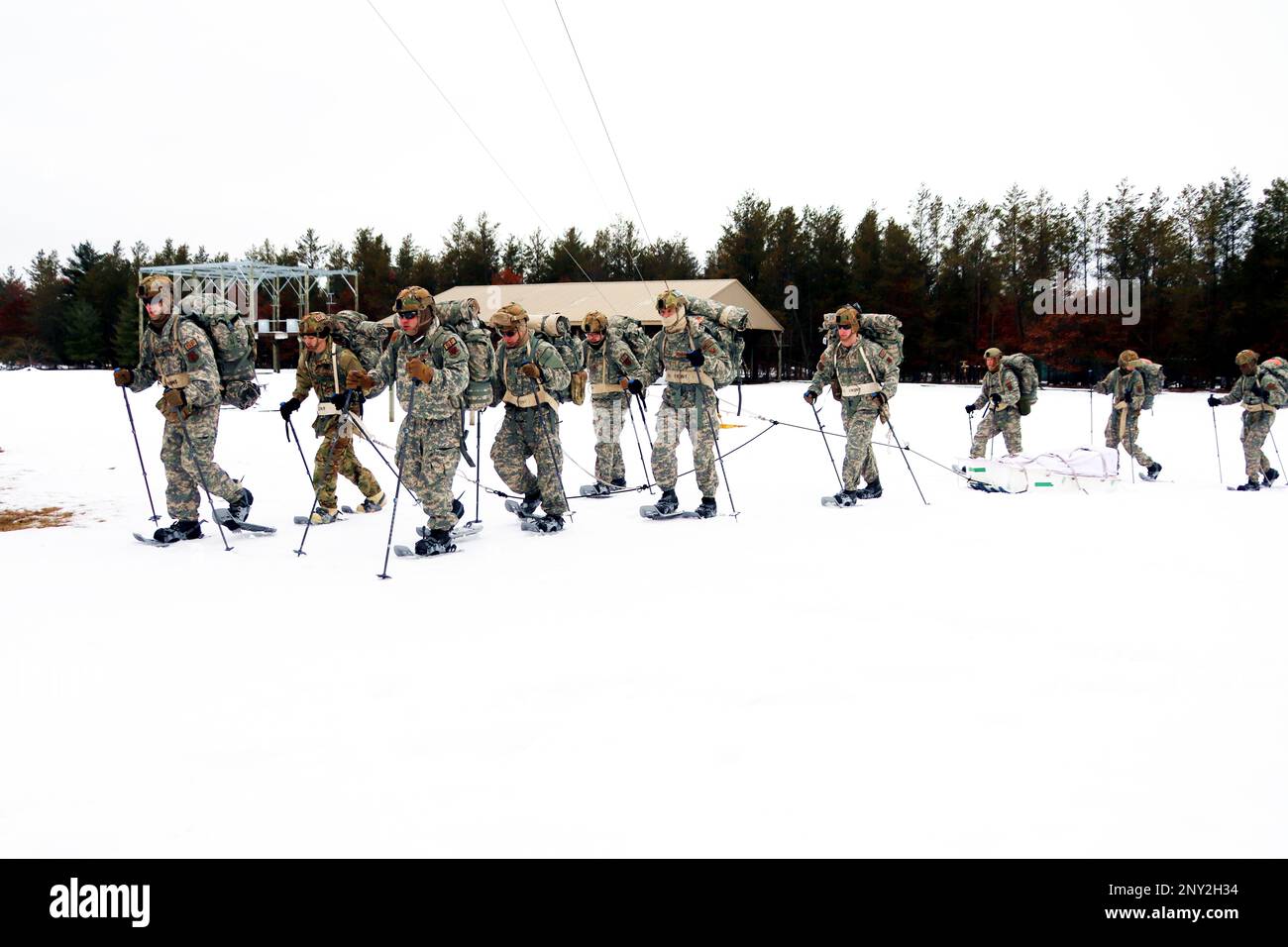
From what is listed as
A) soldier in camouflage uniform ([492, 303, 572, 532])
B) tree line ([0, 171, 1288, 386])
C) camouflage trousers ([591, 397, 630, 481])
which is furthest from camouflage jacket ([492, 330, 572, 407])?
tree line ([0, 171, 1288, 386])

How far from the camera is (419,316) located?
7133 mm

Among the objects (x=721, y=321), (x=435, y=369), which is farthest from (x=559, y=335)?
(x=435, y=369)

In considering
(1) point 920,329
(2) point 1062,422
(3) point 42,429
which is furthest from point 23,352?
(2) point 1062,422

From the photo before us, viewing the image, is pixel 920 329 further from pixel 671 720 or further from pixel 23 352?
pixel 23 352

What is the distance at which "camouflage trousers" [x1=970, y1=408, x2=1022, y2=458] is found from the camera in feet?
39.5

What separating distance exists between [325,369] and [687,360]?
341 centimetres

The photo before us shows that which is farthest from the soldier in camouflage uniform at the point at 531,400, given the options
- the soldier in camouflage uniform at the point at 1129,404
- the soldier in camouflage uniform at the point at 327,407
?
the soldier in camouflage uniform at the point at 1129,404

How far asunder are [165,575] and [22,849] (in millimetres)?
3802

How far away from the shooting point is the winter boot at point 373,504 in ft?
28.7

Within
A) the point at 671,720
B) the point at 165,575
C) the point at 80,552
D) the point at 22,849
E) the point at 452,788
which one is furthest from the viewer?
the point at 80,552

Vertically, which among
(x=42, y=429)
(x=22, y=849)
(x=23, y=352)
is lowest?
(x=22, y=849)

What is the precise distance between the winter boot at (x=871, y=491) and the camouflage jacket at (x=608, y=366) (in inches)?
113

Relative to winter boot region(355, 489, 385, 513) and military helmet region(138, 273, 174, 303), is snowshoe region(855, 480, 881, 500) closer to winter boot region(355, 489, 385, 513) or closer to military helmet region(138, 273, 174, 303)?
winter boot region(355, 489, 385, 513)

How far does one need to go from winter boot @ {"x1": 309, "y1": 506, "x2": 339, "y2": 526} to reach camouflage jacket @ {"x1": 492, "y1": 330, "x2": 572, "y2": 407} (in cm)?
184
